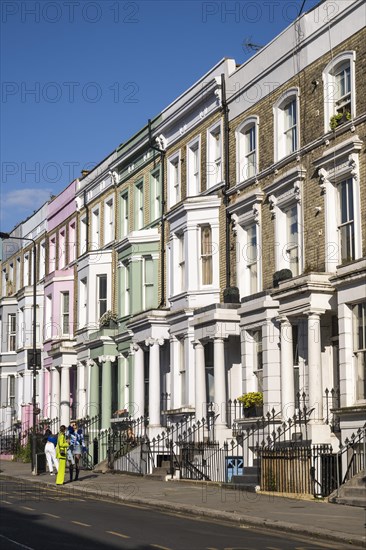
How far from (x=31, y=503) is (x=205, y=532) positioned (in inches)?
258

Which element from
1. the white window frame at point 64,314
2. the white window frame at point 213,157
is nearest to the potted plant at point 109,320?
the white window frame at point 64,314

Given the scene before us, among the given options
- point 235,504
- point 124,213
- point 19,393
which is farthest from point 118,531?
point 19,393

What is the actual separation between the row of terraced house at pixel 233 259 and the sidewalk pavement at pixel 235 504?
2.13 m

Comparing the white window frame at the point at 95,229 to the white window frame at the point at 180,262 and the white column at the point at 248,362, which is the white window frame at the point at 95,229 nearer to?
the white window frame at the point at 180,262

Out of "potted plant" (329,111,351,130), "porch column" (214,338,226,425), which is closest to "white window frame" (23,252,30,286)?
"porch column" (214,338,226,425)

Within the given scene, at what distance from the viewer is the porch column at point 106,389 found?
128 feet

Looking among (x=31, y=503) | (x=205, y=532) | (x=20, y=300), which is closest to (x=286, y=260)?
(x=31, y=503)

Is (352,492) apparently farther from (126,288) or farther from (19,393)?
(19,393)

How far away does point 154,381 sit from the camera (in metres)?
34.2

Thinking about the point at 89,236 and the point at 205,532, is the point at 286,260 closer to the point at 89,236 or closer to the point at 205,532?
the point at 205,532

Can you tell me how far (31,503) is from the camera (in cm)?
2253

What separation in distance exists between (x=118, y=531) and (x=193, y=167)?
19414 mm

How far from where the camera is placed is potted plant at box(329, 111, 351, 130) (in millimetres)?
25375

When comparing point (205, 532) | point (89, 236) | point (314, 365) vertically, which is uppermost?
point (89, 236)
